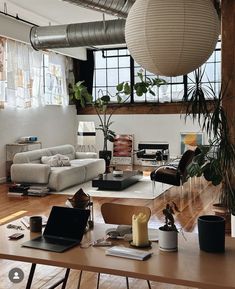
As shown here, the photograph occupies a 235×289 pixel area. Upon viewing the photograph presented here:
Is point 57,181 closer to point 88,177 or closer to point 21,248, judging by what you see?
point 88,177

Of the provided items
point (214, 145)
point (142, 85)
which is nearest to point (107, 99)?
point (142, 85)

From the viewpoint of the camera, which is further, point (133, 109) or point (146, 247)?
point (133, 109)

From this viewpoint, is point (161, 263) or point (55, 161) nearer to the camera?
point (161, 263)

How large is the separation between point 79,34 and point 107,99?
2.70 meters

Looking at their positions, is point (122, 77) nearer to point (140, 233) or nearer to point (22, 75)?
point (22, 75)

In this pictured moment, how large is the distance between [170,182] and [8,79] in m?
4.13

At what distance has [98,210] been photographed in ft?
19.7

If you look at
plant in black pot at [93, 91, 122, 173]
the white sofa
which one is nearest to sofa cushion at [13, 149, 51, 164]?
the white sofa

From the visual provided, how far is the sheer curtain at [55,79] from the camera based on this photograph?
10.1m

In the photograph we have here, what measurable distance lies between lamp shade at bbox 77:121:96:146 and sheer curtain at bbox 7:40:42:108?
151 centimetres

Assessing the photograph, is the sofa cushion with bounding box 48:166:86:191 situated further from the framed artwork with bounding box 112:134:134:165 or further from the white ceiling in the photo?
the framed artwork with bounding box 112:134:134:165

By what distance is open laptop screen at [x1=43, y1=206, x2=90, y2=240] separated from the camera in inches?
89.6

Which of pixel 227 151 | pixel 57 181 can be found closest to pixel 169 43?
pixel 227 151

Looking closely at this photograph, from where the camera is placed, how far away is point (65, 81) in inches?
430
